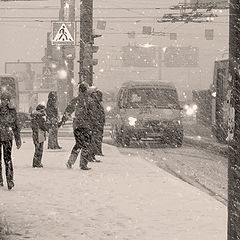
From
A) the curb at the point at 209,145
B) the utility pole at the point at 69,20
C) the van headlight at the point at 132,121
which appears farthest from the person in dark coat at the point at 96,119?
the utility pole at the point at 69,20

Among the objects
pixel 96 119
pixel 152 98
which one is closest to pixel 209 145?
A: pixel 152 98

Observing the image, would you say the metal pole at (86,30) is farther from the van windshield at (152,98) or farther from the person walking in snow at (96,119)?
the van windshield at (152,98)

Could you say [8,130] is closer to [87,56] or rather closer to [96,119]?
[96,119]

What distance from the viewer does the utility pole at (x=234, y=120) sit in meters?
5.19

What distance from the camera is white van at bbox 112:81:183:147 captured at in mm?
21578

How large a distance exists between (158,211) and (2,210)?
201 centimetres

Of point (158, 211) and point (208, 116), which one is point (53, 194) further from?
point (208, 116)

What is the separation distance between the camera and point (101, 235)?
25.1ft

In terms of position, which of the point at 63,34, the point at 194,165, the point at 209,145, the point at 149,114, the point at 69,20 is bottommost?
the point at 209,145

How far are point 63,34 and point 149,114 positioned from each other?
396cm

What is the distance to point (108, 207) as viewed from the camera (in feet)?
31.3

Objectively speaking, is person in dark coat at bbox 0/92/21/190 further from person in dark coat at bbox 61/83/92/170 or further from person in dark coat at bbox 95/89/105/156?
person in dark coat at bbox 95/89/105/156

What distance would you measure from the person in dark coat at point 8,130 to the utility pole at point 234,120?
6364 millimetres

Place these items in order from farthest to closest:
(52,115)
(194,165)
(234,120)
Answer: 1. (52,115)
2. (194,165)
3. (234,120)
